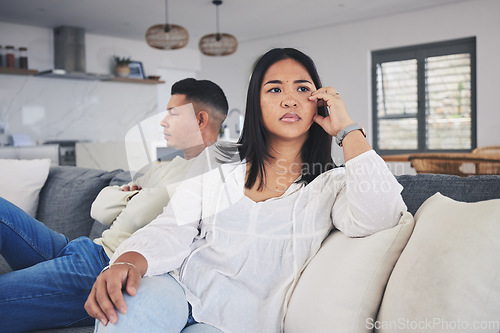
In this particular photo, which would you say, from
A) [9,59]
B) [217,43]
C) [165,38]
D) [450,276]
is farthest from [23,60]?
[450,276]

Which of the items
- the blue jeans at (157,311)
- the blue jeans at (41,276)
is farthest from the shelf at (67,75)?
the blue jeans at (157,311)

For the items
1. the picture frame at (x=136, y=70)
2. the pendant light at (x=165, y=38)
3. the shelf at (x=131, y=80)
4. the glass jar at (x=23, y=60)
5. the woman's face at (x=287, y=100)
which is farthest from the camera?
the picture frame at (x=136, y=70)

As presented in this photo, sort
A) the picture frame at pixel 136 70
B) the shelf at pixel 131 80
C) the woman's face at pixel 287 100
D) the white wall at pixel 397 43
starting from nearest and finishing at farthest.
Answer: the woman's face at pixel 287 100 < the white wall at pixel 397 43 < the shelf at pixel 131 80 < the picture frame at pixel 136 70

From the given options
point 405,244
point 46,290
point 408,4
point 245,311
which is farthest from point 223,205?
point 408,4

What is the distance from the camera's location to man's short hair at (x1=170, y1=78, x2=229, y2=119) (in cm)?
199

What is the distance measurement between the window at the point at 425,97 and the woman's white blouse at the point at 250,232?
5.39m

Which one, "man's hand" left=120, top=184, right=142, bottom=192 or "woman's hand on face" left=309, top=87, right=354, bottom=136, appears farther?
"man's hand" left=120, top=184, right=142, bottom=192

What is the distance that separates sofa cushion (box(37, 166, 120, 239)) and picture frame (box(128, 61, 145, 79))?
5036 mm

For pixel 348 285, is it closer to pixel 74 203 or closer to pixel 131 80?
pixel 74 203

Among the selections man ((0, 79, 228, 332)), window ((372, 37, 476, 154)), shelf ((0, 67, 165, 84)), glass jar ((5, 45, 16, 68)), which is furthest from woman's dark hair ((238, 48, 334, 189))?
glass jar ((5, 45, 16, 68))

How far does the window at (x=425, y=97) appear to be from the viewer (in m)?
5.95

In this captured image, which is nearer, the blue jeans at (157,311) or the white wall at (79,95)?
the blue jeans at (157,311)

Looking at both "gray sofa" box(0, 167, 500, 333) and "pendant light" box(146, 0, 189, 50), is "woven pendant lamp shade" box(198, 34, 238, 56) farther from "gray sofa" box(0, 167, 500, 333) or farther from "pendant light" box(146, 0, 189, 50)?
"gray sofa" box(0, 167, 500, 333)

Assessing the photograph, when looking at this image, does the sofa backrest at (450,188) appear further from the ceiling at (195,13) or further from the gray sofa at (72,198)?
the ceiling at (195,13)
